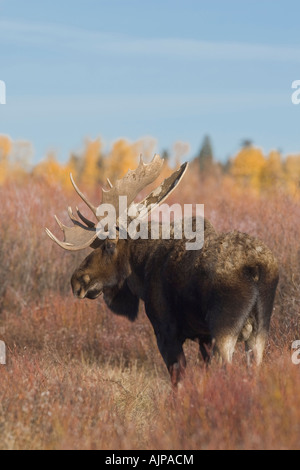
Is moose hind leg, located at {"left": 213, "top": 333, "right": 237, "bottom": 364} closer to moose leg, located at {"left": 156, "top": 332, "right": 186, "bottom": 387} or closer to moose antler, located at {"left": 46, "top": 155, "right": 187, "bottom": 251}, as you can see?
moose leg, located at {"left": 156, "top": 332, "right": 186, "bottom": 387}

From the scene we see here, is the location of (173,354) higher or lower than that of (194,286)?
lower

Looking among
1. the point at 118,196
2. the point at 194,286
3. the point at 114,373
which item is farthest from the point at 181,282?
the point at 114,373

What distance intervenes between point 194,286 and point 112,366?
11.8ft

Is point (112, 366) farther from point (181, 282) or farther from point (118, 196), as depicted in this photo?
point (181, 282)

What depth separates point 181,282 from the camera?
6578mm

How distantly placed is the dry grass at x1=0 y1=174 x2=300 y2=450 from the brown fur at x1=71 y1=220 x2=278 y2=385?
0.33 metres

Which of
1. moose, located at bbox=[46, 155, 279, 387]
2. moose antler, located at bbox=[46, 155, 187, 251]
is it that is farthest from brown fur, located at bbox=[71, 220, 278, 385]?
moose antler, located at bbox=[46, 155, 187, 251]

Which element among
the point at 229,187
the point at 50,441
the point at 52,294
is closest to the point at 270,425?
the point at 50,441

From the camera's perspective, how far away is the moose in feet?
20.2

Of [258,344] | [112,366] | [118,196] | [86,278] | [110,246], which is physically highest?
[118,196]

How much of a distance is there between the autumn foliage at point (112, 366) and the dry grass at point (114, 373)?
14 millimetres

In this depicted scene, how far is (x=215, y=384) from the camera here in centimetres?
538

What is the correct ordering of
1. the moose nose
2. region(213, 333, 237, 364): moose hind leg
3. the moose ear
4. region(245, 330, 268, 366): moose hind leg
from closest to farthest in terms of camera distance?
region(213, 333, 237, 364): moose hind leg → region(245, 330, 268, 366): moose hind leg → the moose ear → the moose nose
